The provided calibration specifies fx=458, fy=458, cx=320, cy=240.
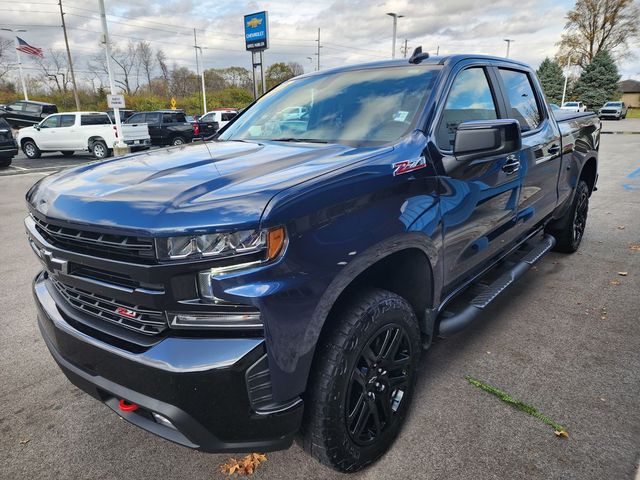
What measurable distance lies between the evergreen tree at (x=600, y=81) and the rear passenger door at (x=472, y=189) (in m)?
59.0

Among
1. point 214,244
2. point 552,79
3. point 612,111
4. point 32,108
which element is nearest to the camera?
A: point 214,244

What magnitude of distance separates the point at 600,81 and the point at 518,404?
62.0 m

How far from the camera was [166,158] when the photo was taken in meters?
2.36

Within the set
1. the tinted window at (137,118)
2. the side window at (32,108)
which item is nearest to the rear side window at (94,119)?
the tinted window at (137,118)

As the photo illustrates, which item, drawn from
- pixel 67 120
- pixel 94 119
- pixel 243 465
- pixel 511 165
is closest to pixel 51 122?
pixel 67 120

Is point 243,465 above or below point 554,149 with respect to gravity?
below

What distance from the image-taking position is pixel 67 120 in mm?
17406

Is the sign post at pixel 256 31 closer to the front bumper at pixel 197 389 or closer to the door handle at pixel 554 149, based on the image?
the door handle at pixel 554 149

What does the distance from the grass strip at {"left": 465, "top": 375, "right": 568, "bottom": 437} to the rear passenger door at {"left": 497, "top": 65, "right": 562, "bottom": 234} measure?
126cm

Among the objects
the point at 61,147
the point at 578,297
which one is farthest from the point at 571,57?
the point at 578,297

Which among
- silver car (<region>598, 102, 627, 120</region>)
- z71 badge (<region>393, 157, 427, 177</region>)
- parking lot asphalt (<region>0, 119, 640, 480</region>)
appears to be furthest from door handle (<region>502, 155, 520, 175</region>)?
silver car (<region>598, 102, 627, 120</region>)

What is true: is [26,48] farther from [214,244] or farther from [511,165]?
[214,244]

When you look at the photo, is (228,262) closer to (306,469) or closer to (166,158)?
(166,158)

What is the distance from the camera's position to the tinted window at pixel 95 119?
17.3 meters
